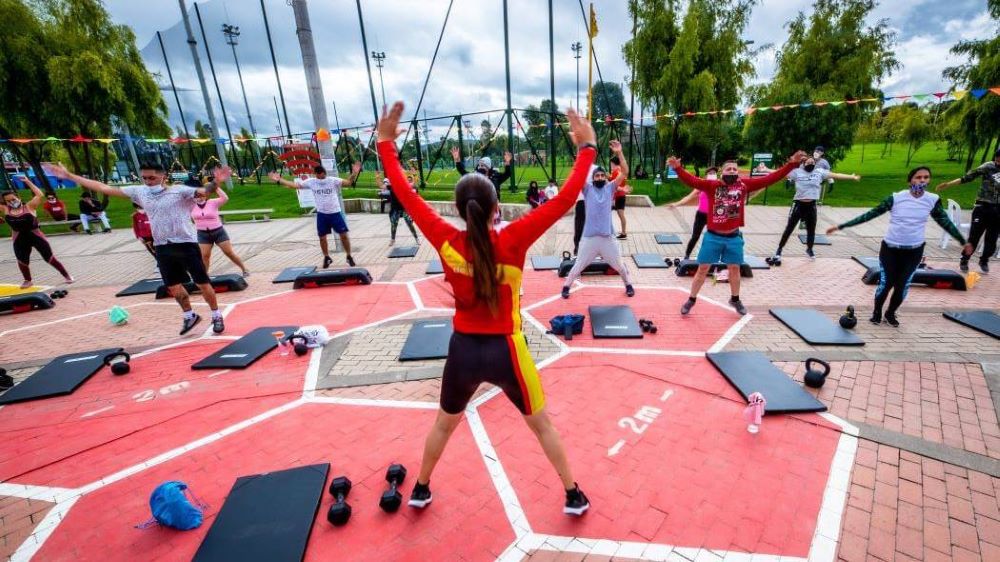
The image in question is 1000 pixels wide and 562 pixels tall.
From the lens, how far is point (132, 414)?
4.21 m

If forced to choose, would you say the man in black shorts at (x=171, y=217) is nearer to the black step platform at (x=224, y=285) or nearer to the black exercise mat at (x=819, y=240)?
the black step platform at (x=224, y=285)

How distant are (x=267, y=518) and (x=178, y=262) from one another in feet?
15.3

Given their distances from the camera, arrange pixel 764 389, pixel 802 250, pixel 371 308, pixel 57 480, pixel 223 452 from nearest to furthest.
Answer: pixel 57 480 < pixel 223 452 < pixel 764 389 < pixel 371 308 < pixel 802 250

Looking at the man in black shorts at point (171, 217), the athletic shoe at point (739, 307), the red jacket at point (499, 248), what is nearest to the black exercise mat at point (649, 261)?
the athletic shoe at point (739, 307)

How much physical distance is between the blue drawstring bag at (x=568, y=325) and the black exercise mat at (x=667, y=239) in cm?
652

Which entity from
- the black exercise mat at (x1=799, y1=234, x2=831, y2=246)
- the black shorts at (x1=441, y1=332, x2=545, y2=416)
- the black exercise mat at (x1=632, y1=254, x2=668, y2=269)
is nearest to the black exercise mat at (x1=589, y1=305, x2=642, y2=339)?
the black exercise mat at (x1=632, y1=254, x2=668, y2=269)

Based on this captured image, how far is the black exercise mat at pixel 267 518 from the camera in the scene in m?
2.54

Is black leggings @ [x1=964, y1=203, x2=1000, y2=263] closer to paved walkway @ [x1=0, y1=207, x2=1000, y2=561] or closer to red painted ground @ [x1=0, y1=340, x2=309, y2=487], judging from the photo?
paved walkway @ [x1=0, y1=207, x2=1000, y2=561]

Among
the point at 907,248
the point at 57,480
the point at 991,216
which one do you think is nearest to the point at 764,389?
the point at 907,248

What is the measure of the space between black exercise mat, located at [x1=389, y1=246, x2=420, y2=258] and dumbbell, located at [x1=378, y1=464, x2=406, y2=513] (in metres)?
7.86

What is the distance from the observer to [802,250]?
32.1ft

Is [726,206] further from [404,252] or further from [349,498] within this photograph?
[404,252]

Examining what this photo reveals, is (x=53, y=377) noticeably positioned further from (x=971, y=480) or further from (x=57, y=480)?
(x=971, y=480)

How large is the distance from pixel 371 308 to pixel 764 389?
5695 mm
